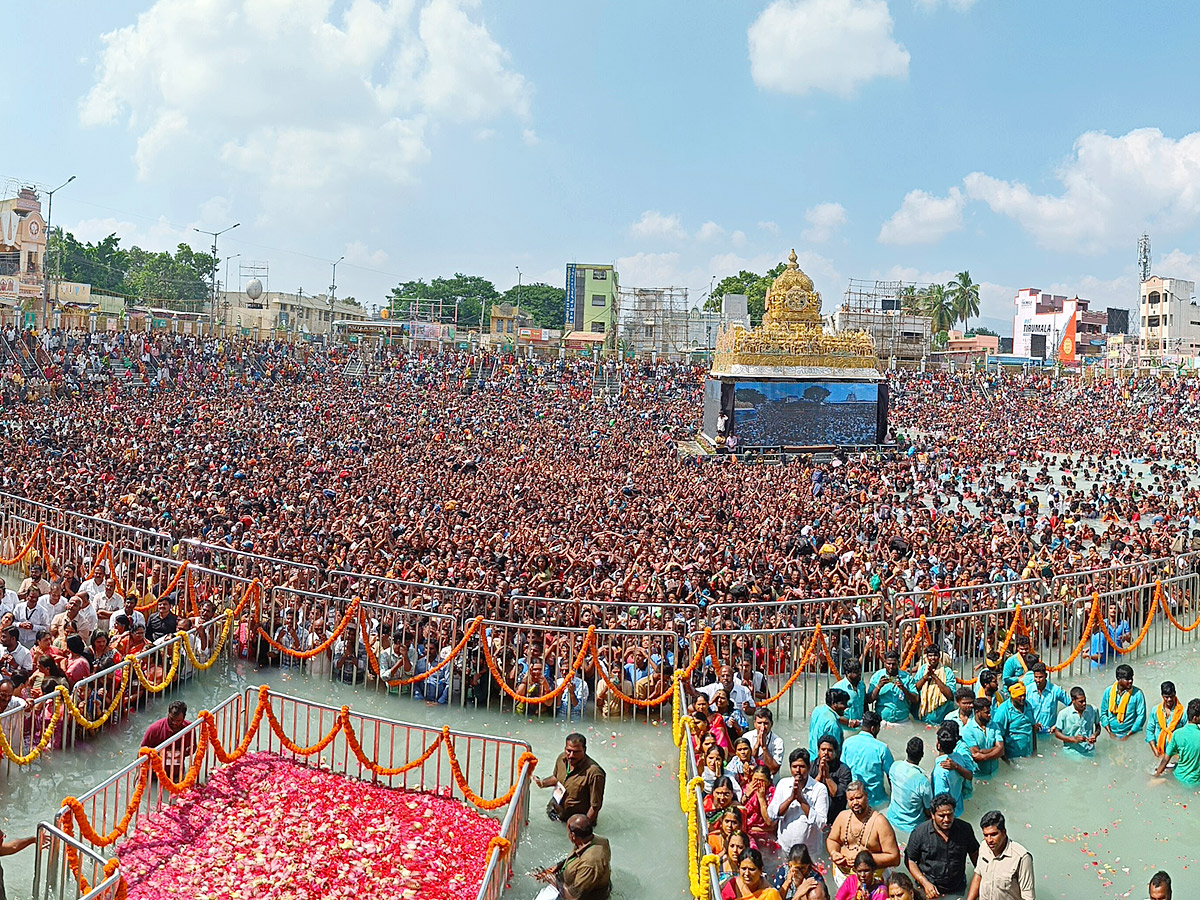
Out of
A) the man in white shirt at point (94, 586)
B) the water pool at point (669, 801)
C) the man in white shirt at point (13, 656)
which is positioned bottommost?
the water pool at point (669, 801)

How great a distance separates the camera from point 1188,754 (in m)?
9.26

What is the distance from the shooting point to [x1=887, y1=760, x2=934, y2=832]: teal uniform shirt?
8.04 metres

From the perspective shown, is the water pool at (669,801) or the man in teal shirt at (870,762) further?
the man in teal shirt at (870,762)

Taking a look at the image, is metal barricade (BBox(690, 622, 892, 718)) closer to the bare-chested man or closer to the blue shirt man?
the blue shirt man

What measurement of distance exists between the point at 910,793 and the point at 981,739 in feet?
6.23

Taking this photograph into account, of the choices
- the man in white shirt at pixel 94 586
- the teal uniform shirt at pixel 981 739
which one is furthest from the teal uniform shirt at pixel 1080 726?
the man in white shirt at pixel 94 586

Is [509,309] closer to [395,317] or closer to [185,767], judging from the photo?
[395,317]

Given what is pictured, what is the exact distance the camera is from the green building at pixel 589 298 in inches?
3445

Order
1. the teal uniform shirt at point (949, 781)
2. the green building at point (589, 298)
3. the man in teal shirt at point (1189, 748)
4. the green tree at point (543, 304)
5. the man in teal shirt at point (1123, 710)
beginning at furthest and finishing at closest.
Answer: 1. the green tree at point (543, 304)
2. the green building at point (589, 298)
3. the man in teal shirt at point (1123, 710)
4. the man in teal shirt at point (1189, 748)
5. the teal uniform shirt at point (949, 781)

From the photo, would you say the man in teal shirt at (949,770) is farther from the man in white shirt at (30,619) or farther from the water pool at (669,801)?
the man in white shirt at (30,619)

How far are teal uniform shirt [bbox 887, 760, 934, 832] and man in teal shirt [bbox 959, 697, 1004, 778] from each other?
1.58 m

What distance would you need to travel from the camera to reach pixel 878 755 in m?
8.64

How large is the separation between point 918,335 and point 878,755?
7209cm

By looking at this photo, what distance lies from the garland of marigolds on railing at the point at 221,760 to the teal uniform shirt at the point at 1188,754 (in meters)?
6.49
